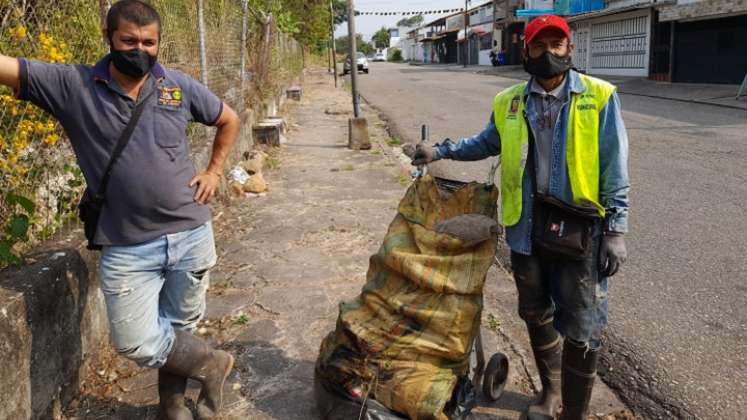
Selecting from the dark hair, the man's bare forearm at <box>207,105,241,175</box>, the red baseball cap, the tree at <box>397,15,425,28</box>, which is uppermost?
the tree at <box>397,15,425,28</box>

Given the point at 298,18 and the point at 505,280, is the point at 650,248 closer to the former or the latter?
the point at 505,280

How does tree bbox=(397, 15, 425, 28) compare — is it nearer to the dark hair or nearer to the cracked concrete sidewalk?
the cracked concrete sidewalk

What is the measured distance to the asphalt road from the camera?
313cm

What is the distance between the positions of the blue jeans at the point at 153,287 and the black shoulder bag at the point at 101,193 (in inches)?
4.3

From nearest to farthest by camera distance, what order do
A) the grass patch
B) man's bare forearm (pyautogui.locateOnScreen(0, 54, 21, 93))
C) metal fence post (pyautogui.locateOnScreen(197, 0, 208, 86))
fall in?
1. man's bare forearm (pyautogui.locateOnScreen(0, 54, 21, 93))
2. metal fence post (pyautogui.locateOnScreen(197, 0, 208, 86))
3. the grass patch

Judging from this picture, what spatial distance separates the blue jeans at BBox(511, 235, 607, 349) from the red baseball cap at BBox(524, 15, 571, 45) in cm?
87

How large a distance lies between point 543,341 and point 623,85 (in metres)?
21.9

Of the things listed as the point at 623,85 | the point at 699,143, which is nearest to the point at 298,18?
the point at 623,85

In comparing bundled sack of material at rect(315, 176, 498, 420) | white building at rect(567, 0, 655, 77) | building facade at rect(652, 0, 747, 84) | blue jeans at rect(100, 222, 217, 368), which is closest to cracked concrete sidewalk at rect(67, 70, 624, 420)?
bundled sack of material at rect(315, 176, 498, 420)

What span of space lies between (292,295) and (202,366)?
1.60 meters

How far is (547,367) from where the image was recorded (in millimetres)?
2939

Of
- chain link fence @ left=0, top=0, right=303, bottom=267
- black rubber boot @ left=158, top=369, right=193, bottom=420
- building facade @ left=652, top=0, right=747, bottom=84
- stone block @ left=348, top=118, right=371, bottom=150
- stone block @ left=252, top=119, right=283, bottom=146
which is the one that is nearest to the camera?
black rubber boot @ left=158, top=369, right=193, bottom=420

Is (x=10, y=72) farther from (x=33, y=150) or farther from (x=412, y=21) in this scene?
(x=412, y=21)

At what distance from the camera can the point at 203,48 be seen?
6770 mm
